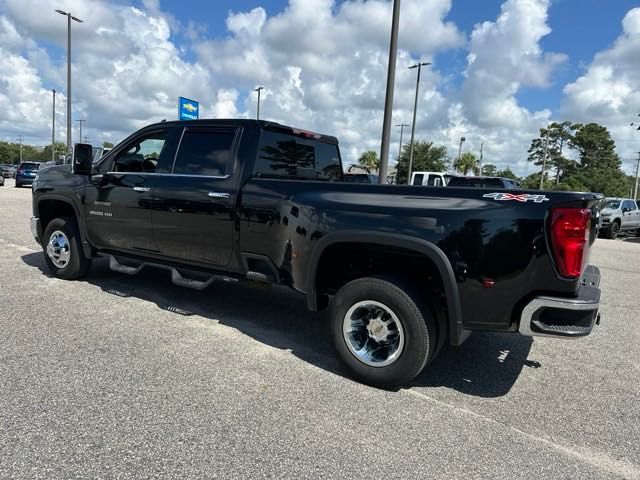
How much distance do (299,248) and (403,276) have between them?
86 centimetres

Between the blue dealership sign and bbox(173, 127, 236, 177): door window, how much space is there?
1251 cm

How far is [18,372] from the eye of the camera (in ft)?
11.4

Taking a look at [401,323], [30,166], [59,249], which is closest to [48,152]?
[30,166]

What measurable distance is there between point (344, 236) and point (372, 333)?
0.74 m

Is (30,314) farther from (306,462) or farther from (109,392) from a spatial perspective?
(306,462)

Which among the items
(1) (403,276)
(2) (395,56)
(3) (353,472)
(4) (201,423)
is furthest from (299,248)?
(2) (395,56)

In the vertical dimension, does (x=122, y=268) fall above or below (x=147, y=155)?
below

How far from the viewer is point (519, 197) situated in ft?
9.83

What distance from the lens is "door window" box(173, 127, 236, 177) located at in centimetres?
459

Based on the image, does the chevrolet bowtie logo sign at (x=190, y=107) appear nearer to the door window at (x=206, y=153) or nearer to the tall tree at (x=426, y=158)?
the door window at (x=206, y=153)

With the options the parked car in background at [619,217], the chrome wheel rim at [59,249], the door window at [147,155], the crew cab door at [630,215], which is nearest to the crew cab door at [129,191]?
the door window at [147,155]

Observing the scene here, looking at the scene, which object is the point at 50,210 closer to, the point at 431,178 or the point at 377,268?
the point at 377,268

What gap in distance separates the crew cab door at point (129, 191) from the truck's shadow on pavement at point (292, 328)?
725 mm

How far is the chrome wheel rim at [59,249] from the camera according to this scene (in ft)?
19.8
